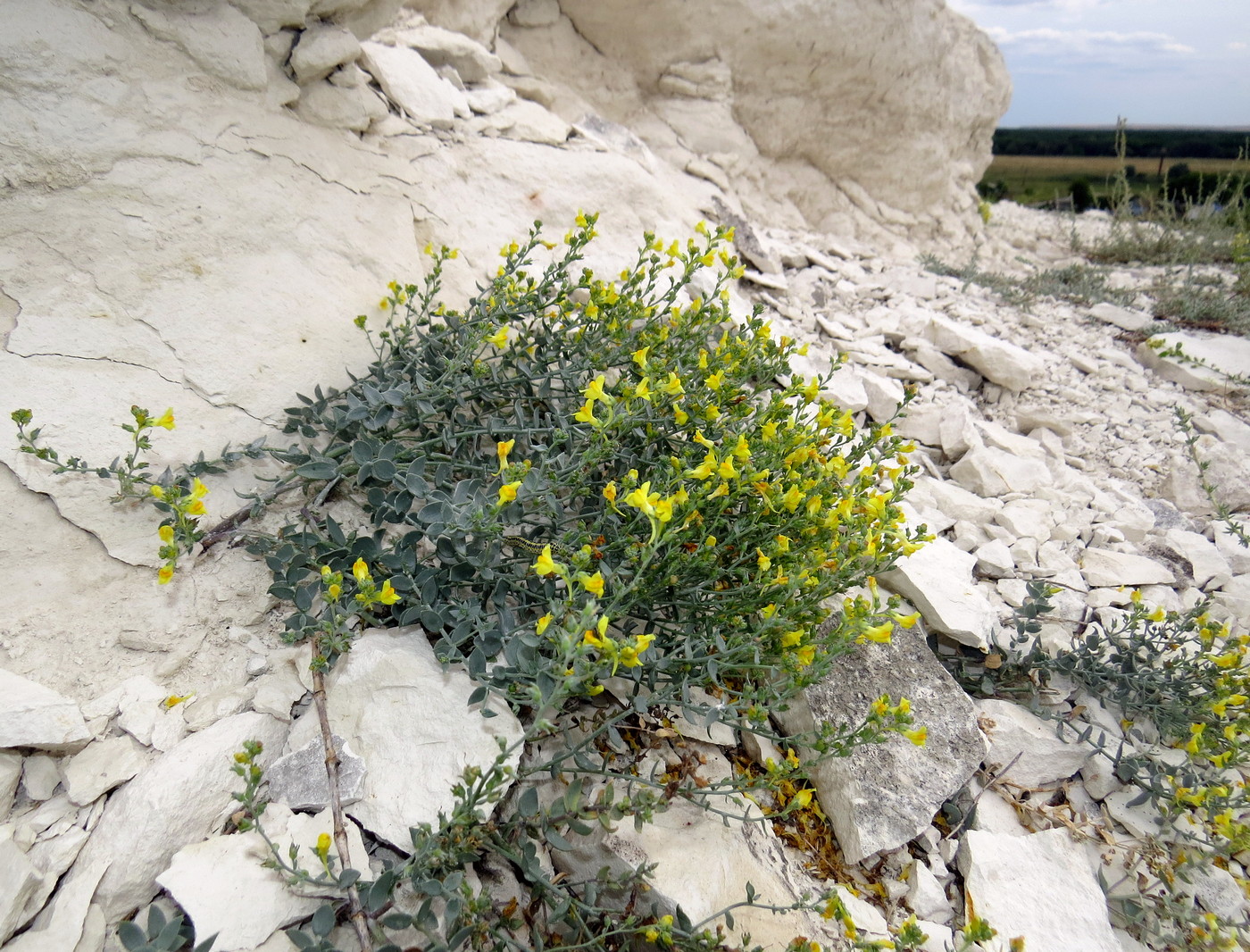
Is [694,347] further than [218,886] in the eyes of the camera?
Yes

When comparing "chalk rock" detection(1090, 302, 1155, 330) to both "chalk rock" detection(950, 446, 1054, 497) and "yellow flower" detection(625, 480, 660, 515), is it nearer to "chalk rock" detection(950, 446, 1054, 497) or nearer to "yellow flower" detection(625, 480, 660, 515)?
"chalk rock" detection(950, 446, 1054, 497)

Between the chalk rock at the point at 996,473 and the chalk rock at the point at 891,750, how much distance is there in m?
1.02

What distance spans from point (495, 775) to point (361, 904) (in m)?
0.38

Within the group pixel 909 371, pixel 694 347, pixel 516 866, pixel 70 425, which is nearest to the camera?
pixel 516 866

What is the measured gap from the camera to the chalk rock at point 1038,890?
1.78 metres

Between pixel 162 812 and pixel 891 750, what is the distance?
1741 mm

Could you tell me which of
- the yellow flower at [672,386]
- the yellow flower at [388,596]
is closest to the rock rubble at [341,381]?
the yellow flower at [388,596]

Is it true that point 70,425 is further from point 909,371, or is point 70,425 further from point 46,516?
point 909,371

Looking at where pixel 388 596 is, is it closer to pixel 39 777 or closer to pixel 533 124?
pixel 39 777

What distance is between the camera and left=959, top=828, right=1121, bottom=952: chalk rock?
70.1 inches

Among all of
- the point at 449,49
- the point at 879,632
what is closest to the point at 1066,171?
the point at 449,49

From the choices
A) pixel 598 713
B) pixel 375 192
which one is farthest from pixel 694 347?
pixel 375 192

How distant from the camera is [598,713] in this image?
1.94 metres

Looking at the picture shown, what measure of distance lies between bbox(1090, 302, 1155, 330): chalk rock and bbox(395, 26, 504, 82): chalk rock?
3892mm
